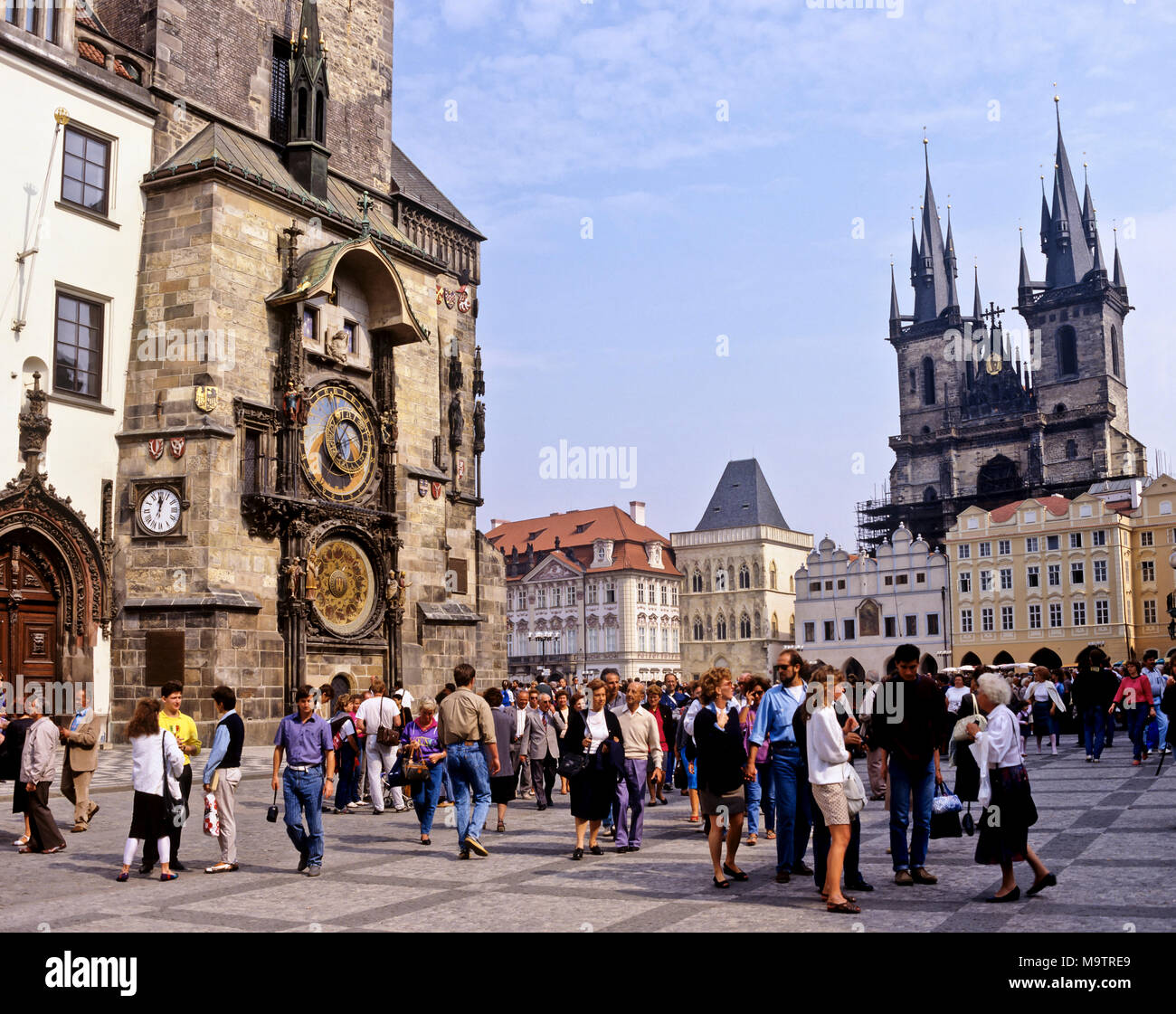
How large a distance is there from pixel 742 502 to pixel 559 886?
94438 mm

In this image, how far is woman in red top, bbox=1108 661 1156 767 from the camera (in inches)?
818

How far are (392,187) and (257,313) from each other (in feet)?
31.3

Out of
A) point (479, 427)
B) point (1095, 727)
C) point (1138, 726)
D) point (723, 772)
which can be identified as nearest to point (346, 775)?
point (723, 772)

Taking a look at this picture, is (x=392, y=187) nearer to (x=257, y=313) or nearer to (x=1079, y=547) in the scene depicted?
(x=257, y=313)

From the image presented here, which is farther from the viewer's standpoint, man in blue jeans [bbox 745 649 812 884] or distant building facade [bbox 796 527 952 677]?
distant building facade [bbox 796 527 952 677]

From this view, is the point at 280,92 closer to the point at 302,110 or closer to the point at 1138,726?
the point at 302,110

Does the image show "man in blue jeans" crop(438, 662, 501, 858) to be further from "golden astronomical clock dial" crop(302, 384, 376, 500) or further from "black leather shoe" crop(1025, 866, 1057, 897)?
"golden astronomical clock dial" crop(302, 384, 376, 500)

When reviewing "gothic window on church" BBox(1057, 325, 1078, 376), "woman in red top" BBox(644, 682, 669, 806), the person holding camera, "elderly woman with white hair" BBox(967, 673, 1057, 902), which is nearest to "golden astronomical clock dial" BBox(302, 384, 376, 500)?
"woman in red top" BBox(644, 682, 669, 806)

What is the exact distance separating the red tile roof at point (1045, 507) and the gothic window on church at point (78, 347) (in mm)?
66010

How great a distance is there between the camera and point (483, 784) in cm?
1230

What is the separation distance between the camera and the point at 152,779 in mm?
10969

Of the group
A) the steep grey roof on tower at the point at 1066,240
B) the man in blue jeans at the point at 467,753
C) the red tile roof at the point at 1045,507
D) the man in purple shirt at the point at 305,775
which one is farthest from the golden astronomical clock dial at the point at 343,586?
the steep grey roof on tower at the point at 1066,240

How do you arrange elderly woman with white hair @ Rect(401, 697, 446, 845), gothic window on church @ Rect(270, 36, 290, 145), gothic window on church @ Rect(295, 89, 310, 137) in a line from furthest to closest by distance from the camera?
gothic window on church @ Rect(270, 36, 290, 145) → gothic window on church @ Rect(295, 89, 310, 137) → elderly woman with white hair @ Rect(401, 697, 446, 845)

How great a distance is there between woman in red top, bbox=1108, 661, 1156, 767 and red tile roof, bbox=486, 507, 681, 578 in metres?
72.7
